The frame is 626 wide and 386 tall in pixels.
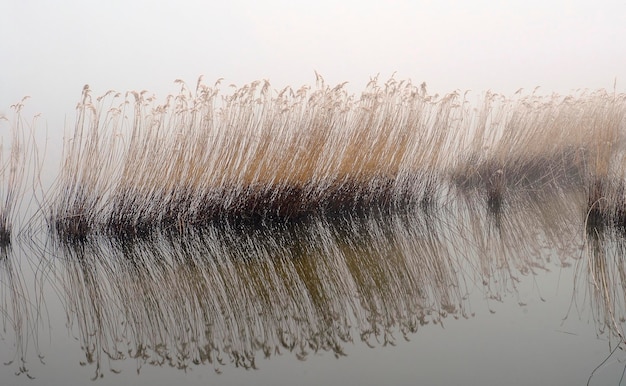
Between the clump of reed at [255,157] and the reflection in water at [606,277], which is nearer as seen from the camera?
the reflection in water at [606,277]

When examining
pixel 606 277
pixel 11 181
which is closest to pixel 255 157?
pixel 11 181

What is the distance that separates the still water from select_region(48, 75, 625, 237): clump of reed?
25 cm

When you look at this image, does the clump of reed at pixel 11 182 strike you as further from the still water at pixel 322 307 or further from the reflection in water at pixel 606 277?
the reflection in water at pixel 606 277

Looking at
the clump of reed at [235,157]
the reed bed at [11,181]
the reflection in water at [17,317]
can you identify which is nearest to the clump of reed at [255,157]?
the clump of reed at [235,157]

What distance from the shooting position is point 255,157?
12.2 feet

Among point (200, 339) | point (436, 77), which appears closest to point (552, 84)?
point (436, 77)

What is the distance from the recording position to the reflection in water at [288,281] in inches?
75.2

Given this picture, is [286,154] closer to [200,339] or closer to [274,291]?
[274,291]

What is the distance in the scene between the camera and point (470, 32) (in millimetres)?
7629

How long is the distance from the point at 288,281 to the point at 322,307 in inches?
15.1

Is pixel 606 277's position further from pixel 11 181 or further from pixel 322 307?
pixel 11 181

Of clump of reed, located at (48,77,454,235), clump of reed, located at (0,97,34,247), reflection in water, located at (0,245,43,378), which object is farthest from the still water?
clump of reed, located at (48,77,454,235)

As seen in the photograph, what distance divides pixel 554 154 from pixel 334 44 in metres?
2.78

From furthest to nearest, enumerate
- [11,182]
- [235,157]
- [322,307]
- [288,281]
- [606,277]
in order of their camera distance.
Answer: [235,157] < [11,182] < [288,281] < [606,277] < [322,307]
